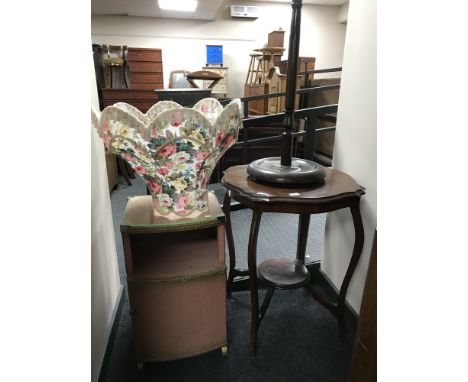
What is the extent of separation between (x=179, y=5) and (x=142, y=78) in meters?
1.11

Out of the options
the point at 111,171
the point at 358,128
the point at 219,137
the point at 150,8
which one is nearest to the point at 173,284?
the point at 219,137

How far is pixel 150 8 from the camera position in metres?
4.03

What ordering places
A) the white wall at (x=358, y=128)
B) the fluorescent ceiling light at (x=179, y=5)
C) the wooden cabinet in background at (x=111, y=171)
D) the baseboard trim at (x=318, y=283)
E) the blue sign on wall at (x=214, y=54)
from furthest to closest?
the blue sign on wall at (x=214, y=54) → the fluorescent ceiling light at (x=179, y=5) → the wooden cabinet in background at (x=111, y=171) → the baseboard trim at (x=318, y=283) → the white wall at (x=358, y=128)

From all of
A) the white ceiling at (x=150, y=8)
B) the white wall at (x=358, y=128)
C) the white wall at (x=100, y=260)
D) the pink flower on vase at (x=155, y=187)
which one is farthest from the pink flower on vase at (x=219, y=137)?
the white ceiling at (x=150, y=8)

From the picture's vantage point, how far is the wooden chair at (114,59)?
13.8 ft

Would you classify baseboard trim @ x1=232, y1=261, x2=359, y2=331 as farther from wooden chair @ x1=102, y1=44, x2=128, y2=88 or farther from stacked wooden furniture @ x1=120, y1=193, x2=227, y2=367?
wooden chair @ x1=102, y1=44, x2=128, y2=88

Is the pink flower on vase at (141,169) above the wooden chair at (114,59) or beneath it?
beneath

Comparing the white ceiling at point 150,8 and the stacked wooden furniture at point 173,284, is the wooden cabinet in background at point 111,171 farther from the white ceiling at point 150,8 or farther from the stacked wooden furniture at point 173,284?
the white ceiling at point 150,8
